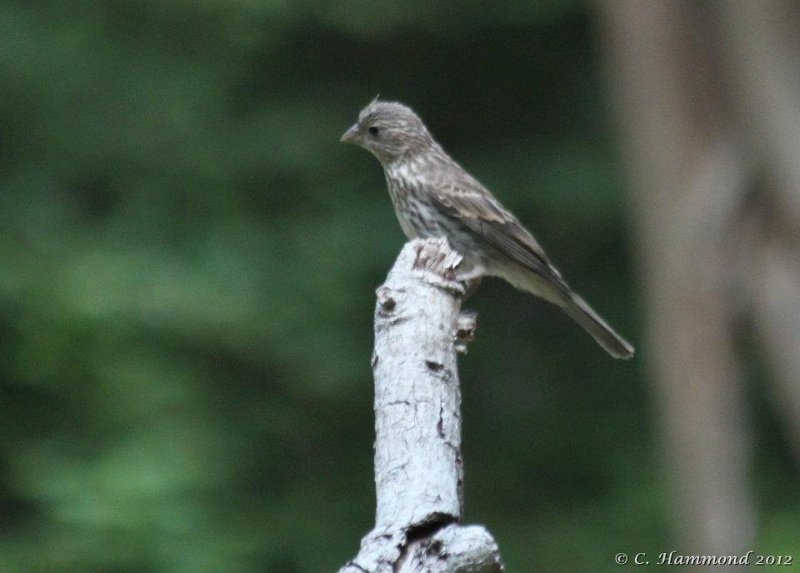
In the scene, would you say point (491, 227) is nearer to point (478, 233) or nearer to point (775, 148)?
point (478, 233)

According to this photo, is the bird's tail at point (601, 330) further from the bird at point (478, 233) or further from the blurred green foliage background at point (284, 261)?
the blurred green foliage background at point (284, 261)

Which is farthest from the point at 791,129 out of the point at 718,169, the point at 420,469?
the point at 420,469

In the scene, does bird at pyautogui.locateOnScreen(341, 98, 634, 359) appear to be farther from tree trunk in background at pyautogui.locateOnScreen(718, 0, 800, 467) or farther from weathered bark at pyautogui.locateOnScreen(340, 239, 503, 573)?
A: weathered bark at pyautogui.locateOnScreen(340, 239, 503, 573)

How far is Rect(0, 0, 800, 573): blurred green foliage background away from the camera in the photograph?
24.8 ft

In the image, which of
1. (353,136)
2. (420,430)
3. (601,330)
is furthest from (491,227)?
(420,430)

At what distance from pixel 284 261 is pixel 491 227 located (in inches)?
96.8

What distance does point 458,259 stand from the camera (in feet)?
12.7

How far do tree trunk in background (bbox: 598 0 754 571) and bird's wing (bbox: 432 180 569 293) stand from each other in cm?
114

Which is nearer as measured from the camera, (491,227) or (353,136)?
(491,227)

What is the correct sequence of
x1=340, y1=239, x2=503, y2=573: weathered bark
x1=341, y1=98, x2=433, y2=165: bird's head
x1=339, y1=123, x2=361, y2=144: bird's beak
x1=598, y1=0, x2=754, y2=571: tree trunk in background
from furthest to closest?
1. x1=598, y1=0, x2=754, y2=571: tree trunk in background
2. x1=339, y1=123, x2=361, y2=144: bird's beak
3. x1=341, y1=98, x2=433, y2=165: bird's head
4. x1=340, y1=239, x2=503, y2=573: weathered bark

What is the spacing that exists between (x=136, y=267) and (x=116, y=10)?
1.99 meters

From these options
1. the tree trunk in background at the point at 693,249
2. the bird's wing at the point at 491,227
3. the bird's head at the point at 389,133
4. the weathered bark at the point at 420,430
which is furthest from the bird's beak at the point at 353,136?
the weathered bark at the point at 420,430

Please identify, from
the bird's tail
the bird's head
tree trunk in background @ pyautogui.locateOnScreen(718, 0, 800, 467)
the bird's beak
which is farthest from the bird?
tree trunk in background @ pyautogui.locateOnScreen(718, 0, 800, 467)

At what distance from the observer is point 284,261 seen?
8375 millimetres
